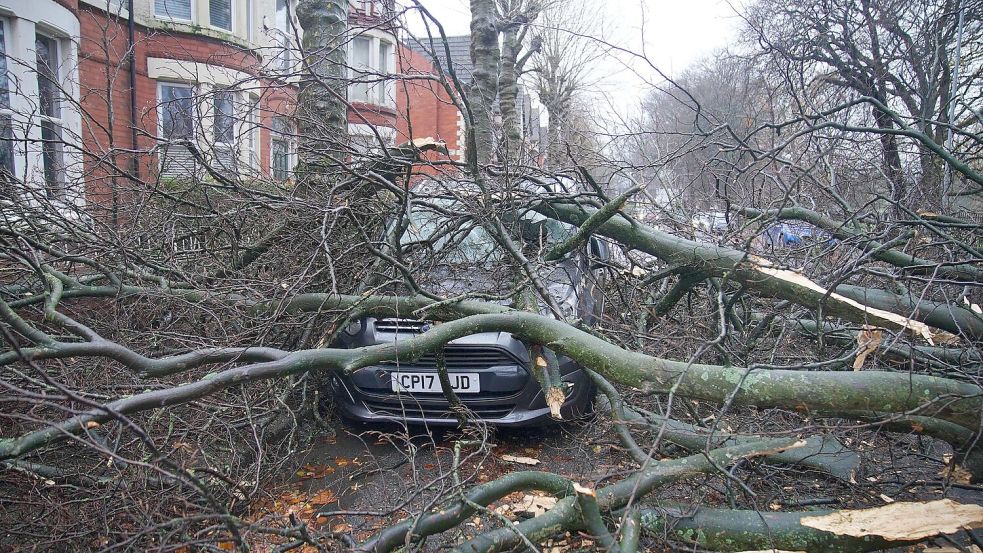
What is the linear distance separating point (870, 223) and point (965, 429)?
2.01 metres

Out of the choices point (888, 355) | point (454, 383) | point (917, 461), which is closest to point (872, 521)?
point (888, 355)

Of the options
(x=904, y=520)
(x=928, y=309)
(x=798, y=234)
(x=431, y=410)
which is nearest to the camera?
(x=904, y=520)

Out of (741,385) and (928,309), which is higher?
(928,309)

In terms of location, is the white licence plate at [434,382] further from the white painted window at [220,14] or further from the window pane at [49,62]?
the white painted window at [220,14]

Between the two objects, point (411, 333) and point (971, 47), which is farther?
point (971, 47)

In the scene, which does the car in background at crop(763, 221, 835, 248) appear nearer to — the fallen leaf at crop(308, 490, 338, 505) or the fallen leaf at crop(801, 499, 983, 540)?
the fallen leaf at crop(801, 499, 983, 540)

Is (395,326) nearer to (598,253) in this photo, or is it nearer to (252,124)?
(598,253)

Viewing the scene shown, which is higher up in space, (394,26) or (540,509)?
(394,26)

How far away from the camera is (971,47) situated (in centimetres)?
773

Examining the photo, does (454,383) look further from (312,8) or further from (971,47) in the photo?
(971,47)

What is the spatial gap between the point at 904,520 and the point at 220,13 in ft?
48.8

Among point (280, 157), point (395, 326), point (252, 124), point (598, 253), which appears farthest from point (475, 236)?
point (280, 157)

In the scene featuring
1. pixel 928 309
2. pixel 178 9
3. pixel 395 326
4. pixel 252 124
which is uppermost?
→ pixel 178 9

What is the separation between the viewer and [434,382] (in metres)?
3.80
